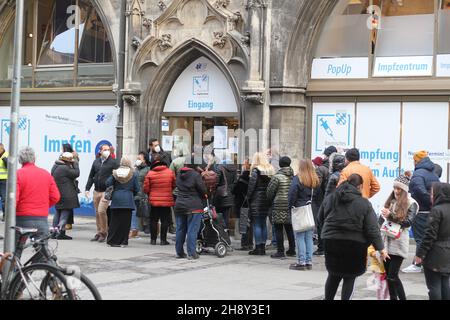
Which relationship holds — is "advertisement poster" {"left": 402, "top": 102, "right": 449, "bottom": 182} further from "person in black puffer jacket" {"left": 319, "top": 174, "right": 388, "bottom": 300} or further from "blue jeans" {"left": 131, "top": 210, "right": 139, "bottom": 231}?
"person in black puffer jacket" {"left": 319, "top": 174, "right": 388, "bottom": 300}

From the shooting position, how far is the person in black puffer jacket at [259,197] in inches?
517

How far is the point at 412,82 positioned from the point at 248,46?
3344 millimetres

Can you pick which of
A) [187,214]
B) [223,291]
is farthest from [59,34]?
[223,291]

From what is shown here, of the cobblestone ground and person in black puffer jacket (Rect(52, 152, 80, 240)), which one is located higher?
person in black puffer jacket (Rect(52, 152, 80, 240))

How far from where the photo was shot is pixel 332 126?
15.3 meters

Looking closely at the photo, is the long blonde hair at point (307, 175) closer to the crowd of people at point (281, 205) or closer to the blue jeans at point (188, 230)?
the crowd of people at point (281, 205)

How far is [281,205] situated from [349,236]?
5.01 meters

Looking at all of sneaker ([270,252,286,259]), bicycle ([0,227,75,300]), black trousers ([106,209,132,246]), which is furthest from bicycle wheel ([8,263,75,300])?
black trousers ([106,209,132,246])

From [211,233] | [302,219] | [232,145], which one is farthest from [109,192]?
[302,219]

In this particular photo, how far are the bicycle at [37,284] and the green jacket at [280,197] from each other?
619cm

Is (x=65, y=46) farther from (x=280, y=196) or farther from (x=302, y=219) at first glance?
(x=302, y=219)

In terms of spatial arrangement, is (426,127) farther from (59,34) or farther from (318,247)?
(59,34)

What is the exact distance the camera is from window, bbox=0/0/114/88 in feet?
61.6

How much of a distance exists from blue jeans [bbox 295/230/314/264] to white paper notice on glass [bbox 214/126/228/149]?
196 inches
